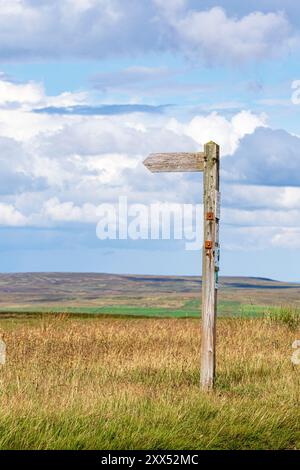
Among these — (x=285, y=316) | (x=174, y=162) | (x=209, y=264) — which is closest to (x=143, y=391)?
(x=209, y=264)

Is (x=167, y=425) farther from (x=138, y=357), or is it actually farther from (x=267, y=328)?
(x=267, y=328)

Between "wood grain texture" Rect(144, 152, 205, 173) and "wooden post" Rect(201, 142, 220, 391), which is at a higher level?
"wood grain texture" Rect(144, 152, 205, 173)

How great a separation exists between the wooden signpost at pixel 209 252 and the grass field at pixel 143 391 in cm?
53

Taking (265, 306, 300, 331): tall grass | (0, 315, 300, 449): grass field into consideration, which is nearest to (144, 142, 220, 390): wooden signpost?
(0, 315, 300, 449): grass field

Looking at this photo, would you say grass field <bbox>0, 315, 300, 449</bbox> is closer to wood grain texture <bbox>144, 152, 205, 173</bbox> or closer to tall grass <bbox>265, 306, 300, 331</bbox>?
tall grass <bbox>265, 306, 300, 331</bbox>

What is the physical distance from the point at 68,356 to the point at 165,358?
8.59 feet

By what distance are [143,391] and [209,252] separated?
245cm

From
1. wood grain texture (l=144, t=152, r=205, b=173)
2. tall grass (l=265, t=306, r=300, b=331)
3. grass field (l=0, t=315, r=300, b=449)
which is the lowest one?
grass field (l=0, t=315, r=300, b=449)

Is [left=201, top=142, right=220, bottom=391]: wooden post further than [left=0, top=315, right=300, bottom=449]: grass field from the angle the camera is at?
Yes

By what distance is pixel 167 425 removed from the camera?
29.8 ft

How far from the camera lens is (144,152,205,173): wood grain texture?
41.8 ft

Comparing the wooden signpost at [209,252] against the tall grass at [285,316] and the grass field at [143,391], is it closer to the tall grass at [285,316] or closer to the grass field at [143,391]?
the grass field at [143,391]
